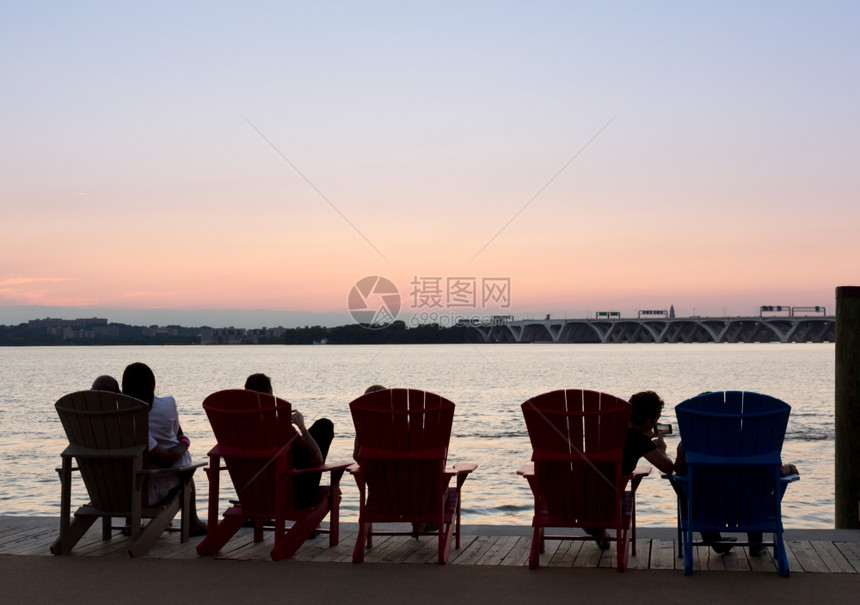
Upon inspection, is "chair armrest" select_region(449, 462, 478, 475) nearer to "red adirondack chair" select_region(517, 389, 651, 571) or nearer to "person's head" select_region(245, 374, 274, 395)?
"red adirondack chair" select_region(517, 389, 651, 571)

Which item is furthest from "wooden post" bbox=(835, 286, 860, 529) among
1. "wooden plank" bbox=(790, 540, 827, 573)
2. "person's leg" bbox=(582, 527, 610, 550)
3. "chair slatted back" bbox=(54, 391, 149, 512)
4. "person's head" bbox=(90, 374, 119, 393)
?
"person's head" bbox=(90, 374, 119, 393)

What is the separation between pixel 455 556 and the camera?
611 centimetres

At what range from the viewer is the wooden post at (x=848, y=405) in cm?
703

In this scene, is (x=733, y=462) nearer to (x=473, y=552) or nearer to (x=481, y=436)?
(x=473, y=552)

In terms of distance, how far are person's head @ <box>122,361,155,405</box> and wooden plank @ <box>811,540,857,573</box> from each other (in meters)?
4.41

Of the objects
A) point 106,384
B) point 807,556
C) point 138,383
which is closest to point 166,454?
point 138,383

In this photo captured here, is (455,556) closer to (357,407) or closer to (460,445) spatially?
(357,407)

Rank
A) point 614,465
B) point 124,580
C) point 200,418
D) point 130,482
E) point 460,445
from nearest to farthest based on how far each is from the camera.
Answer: point 124,580 < point 614,465 < point 130,482 < point 460,445 < point 200,418

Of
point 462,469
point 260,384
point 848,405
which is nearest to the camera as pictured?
point 462,469

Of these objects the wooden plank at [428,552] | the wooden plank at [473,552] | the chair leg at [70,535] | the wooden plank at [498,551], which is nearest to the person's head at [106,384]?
the chair leg at [70,535]

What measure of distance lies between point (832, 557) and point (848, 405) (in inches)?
58.6

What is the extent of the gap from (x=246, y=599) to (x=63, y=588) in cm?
105

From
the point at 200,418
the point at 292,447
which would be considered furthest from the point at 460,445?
the point at 292,447

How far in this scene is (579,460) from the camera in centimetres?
582
